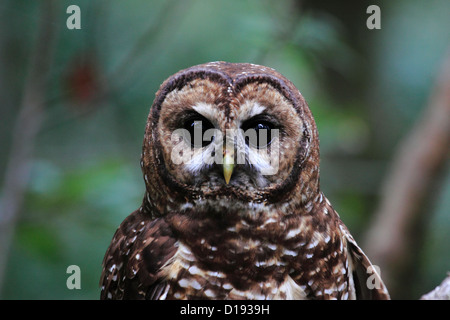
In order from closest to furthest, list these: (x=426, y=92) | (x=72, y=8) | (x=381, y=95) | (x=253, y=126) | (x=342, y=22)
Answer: (x=253, y=126) → (x=72, y=8) → (x=342, y=22) → (x=381, y=95) → (x=426, y=92)

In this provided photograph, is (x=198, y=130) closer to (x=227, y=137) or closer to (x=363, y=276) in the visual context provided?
(x=227, y=137)

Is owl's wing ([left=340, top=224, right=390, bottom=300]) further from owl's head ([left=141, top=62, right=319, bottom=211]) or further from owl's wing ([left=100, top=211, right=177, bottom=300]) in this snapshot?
owl's wing ([left=100, top=211, right=177, bottom=300])

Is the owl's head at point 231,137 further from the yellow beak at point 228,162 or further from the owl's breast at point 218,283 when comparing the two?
the owl's breast at point 218,283

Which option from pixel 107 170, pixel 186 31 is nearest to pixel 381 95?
pixel 186 31

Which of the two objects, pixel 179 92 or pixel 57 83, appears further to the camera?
pixel 57 83

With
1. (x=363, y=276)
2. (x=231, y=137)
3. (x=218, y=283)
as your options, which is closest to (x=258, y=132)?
(x=231, y=137)

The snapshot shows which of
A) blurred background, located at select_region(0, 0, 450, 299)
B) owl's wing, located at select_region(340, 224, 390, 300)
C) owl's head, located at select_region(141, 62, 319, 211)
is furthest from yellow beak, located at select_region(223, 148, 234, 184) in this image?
blurred background, located at select_region(0, 0, 450, 299)
